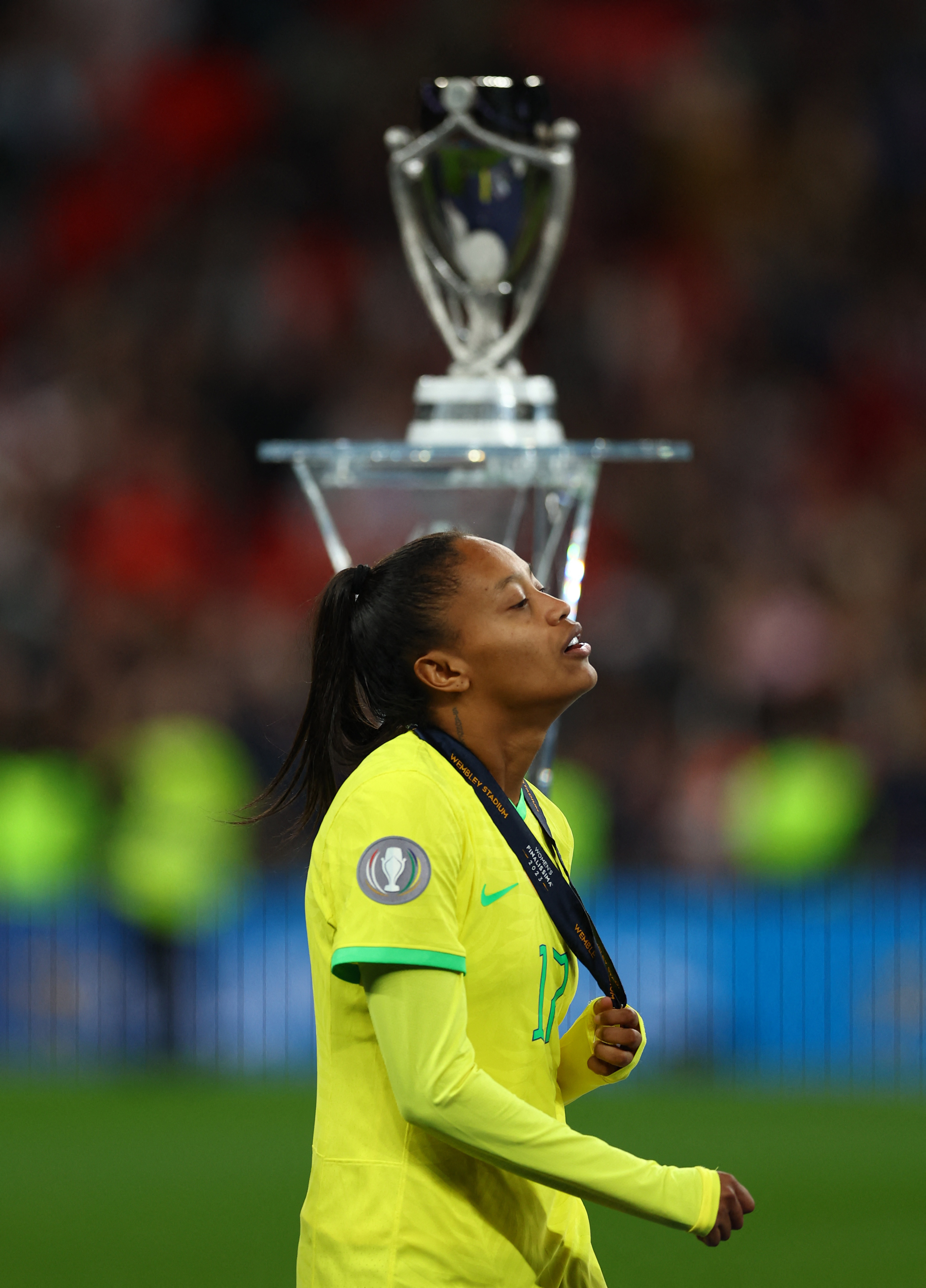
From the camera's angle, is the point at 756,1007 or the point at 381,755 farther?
the point at 756,1007

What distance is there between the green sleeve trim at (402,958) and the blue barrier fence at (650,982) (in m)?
4.79

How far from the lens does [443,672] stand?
2.07 metres

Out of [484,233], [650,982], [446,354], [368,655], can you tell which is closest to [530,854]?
[368,655]

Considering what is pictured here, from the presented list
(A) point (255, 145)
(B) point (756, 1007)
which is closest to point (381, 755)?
(B) point (756, 1007)

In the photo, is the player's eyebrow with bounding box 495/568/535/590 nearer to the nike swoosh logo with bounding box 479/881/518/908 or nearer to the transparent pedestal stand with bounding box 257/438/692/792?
the nike swoosh logo with bounding box 479/881/518/908

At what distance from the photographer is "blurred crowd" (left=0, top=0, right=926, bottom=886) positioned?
8961mm

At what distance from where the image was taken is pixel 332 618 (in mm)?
2137

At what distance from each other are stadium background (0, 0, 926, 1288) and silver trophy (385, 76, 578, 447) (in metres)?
3.07

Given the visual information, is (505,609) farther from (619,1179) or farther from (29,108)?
(29,108)

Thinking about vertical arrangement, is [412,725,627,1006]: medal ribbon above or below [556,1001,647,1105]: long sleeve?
above

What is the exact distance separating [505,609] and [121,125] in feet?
29.7

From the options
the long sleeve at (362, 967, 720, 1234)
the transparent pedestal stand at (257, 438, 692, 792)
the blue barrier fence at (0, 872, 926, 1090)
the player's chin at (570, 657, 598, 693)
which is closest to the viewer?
the long sleeve at (362, 967, 720, 1234)

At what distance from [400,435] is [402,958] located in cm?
791

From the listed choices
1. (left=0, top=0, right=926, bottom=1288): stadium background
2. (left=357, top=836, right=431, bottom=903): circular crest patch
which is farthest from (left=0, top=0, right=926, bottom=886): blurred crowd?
(left=357, top=836, right=431, bottom=903): circular crest patch
